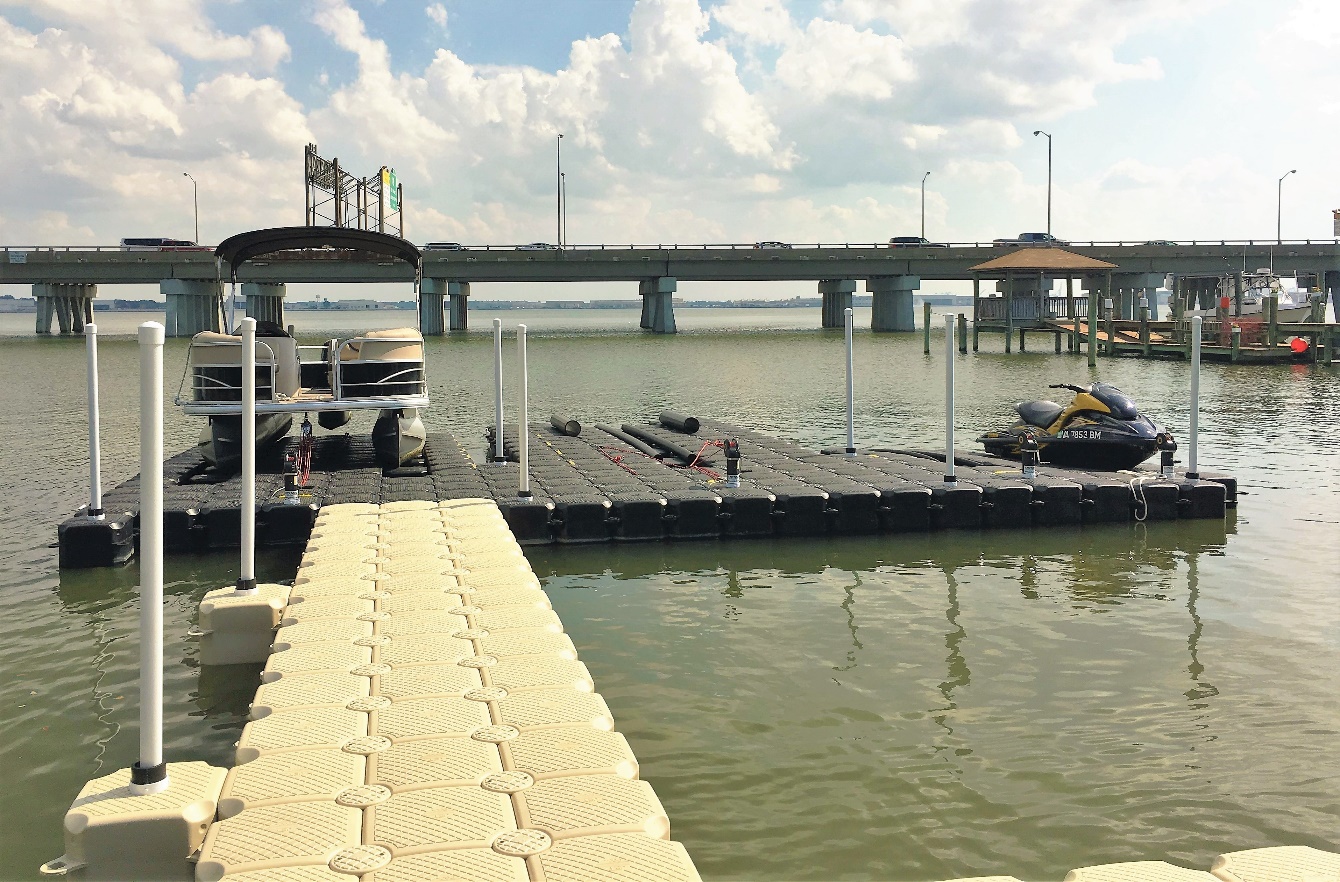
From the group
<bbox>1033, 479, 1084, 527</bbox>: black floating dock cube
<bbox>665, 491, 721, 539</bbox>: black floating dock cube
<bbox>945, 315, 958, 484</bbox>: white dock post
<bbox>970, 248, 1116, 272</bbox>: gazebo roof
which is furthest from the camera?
<bbox>970, 248, 1116, 272</bbox>: gazebo roof

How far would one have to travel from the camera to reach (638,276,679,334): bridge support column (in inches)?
3706

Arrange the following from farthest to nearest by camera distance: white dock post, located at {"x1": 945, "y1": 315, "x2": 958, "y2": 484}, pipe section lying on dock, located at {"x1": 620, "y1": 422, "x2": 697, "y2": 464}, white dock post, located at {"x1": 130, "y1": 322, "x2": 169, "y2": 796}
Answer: pipe section lying on dock, located at {"x1": 620, "y1": 422, "x2": 697, "y2": 464}, white dock post, located at {"x1": 945, "y1": 315, "x2": 958, "y2": 484}, white dock post, located at {"x1": 130, "y1": 322, "x2": 169, "y2": 796}

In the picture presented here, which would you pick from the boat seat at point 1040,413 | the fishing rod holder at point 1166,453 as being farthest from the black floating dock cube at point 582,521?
the boat seat at point 1040,413

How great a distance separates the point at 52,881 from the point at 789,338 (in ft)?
289

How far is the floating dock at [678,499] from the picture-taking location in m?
13.6

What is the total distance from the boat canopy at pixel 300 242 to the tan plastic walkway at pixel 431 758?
999cm

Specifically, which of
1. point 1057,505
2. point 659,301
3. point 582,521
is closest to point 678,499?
point 582,521

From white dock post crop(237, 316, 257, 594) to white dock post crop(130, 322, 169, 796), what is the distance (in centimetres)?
353

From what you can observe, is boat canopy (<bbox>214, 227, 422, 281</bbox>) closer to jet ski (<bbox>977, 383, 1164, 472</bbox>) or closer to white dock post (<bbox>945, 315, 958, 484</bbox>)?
white dock post (<bbox>945, 315, 958, 484</bbox>)

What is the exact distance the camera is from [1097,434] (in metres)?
17.8

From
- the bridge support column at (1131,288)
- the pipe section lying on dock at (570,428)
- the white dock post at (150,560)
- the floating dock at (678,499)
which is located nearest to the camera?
the white dock post at (150,560)

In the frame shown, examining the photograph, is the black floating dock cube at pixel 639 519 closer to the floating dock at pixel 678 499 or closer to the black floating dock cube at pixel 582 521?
the floating dock at pixel 678 499

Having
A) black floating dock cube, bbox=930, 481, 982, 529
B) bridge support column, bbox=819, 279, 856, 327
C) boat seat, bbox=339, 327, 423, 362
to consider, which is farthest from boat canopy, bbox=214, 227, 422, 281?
bridge support column, bbox=819, 279, 856, 327

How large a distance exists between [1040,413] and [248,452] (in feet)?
44.8
